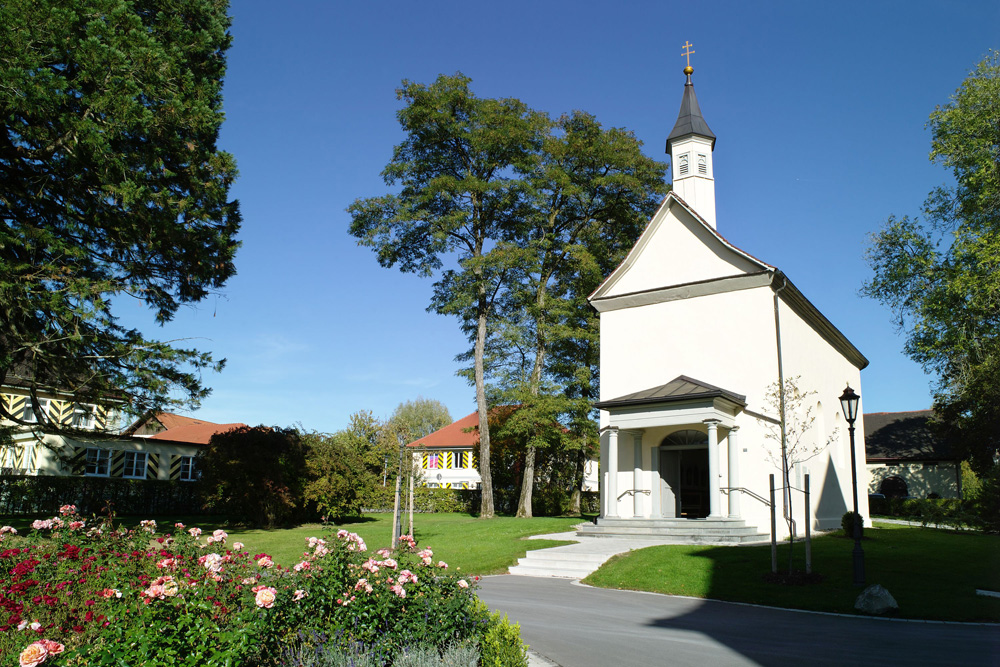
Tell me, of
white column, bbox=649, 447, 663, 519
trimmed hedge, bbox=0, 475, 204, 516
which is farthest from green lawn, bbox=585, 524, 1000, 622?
trimmed hedge, bbox=0, 475, 204, 516

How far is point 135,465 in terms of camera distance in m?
31.0

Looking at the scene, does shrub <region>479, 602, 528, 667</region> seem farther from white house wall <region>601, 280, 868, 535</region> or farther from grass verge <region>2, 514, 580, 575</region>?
white house wall <region>601, 280, 868, 535</region>

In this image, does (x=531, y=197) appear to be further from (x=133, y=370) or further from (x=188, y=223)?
(x=133, y=370)

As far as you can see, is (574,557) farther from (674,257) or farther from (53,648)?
(53,648)

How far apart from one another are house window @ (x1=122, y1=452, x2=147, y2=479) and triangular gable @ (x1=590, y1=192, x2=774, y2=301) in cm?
2251

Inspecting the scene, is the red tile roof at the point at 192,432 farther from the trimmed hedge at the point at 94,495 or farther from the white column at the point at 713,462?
the white column at the point at 713,462

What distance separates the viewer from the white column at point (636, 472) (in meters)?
21.2

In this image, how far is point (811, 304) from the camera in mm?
23688

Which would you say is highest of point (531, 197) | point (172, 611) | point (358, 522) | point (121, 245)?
point (531, 197)

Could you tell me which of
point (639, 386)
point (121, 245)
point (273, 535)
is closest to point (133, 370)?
point (121, 245)

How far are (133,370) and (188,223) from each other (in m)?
4.12

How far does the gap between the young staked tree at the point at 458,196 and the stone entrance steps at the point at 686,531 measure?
11201 mm

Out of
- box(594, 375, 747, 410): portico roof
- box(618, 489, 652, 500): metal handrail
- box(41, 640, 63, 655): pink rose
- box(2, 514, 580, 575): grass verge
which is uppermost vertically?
box(594, 375, 747, 410): portico roof

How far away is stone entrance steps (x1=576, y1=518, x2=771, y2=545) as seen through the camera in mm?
17625
